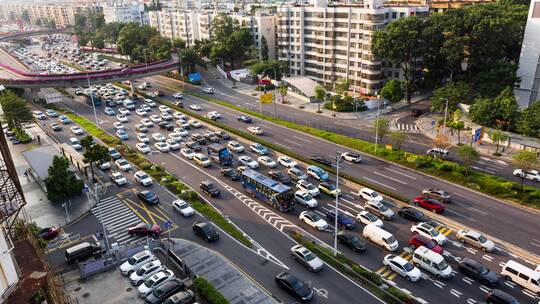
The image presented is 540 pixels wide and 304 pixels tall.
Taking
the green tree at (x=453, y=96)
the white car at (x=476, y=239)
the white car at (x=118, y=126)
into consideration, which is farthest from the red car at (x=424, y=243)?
the white car at (x=118, y=126)

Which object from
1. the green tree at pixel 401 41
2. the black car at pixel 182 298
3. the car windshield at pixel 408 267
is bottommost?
the car windshield at pixel 408 267

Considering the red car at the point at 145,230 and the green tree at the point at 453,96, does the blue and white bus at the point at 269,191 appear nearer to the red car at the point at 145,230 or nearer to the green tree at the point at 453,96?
the red car at the point at 145,230

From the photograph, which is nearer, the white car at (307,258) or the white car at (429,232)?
the white car at (307,258)

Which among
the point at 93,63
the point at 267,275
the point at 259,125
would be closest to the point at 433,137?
the point at 259,125

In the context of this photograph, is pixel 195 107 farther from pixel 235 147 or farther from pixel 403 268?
pixel 403 268

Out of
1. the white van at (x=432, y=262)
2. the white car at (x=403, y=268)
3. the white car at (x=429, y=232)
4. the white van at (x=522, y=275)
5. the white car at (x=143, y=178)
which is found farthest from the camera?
the white car at (x=143, y=178)

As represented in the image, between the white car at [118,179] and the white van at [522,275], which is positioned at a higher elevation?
the white car at [118,179]

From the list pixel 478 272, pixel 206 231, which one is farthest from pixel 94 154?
pixel 478 272

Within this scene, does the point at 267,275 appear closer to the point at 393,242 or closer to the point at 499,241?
the point at 393,242
